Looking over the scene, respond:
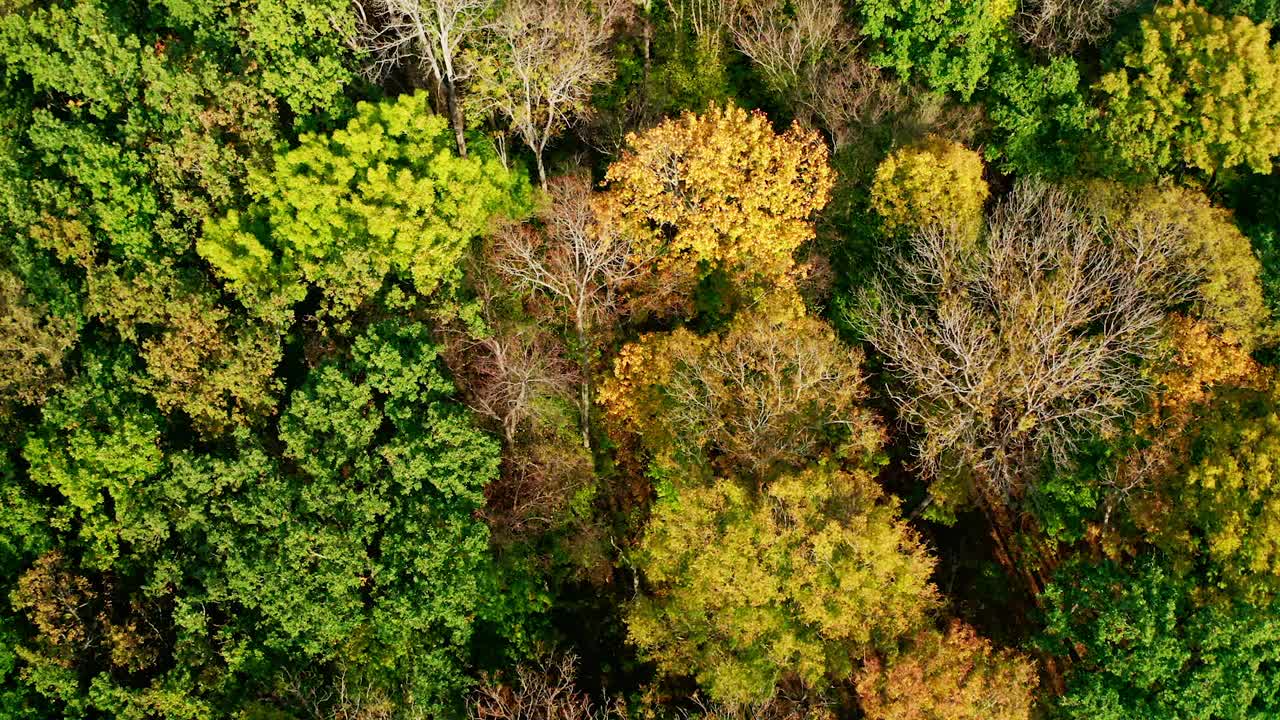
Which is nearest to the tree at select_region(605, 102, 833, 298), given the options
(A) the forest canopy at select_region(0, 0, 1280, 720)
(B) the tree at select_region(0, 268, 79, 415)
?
(A) the forest canopy at select_region(0, 0, 1280, 720)

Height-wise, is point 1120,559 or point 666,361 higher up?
point 666,361

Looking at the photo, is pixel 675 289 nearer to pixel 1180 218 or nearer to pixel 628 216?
pixel 628 216

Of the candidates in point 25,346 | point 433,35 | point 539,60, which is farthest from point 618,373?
point 25,346

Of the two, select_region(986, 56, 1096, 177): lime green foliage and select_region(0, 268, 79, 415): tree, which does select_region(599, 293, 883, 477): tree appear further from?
select_region(0, 268, 79, 415): tree

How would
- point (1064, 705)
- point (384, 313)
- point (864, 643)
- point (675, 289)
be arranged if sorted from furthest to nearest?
point (675, 289), point (384, 313), point (864, 643), point (1064, 705)

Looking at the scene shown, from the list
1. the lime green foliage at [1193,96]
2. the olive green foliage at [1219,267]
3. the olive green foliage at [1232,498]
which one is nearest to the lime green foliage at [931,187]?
the olive green foliage at [1219,267]

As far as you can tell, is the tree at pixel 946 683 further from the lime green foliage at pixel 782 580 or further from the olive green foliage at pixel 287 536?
the olive green foliage at pixel 287 536

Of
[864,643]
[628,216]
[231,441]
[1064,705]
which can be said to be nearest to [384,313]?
[231,441]
